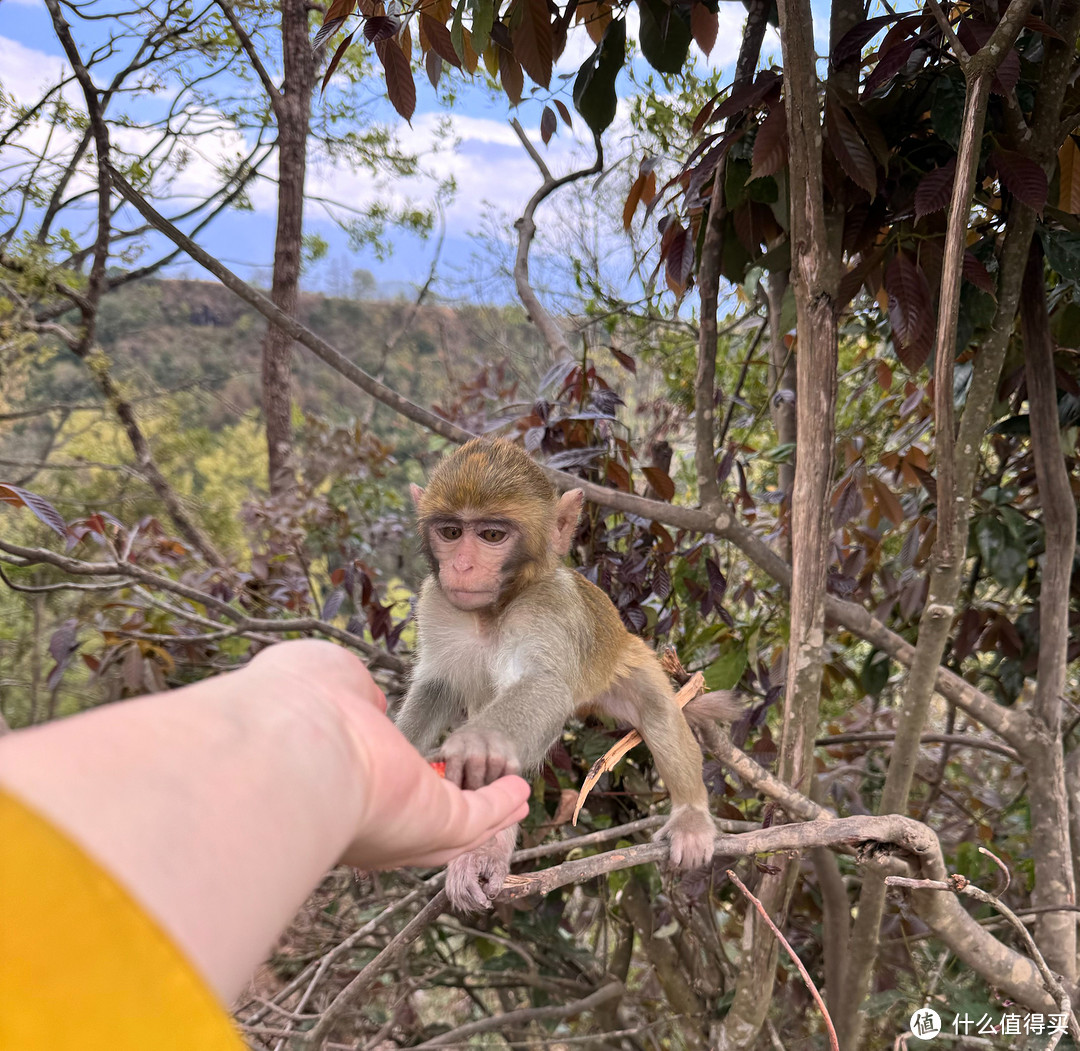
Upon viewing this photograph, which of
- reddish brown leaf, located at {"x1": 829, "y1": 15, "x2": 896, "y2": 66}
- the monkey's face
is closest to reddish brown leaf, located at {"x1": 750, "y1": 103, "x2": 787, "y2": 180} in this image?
reddish brown leaf, located at {"x1": 829, "y1": 15, "x2": 896, "y2": 66}

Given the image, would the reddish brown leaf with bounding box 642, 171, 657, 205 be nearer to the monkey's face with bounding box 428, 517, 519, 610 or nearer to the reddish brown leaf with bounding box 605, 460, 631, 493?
the reddish brown leaf with bounding box 605, 460, 631, 493

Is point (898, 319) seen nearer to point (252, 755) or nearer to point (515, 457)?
point (515, 457)

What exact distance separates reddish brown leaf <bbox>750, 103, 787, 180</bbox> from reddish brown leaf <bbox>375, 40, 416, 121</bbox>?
650 mm

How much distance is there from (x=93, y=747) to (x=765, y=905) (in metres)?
1.55

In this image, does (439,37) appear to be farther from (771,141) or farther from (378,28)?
(771,141)

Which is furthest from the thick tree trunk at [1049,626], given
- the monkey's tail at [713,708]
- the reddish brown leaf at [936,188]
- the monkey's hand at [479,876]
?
the monkey's hand at [479,876]

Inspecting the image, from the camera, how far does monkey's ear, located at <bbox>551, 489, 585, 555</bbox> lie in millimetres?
1731

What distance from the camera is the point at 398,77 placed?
57.7 inches

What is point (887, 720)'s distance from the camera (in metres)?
3.79

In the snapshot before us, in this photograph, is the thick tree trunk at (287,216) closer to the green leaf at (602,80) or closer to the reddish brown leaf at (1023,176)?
the green leaf at (602,80)

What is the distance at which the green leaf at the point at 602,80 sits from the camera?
1781mm

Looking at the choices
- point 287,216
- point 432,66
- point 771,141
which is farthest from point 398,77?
point 287,216

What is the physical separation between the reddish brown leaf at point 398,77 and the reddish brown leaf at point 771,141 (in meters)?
0.65

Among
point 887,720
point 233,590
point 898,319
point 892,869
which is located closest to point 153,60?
point 233,590
